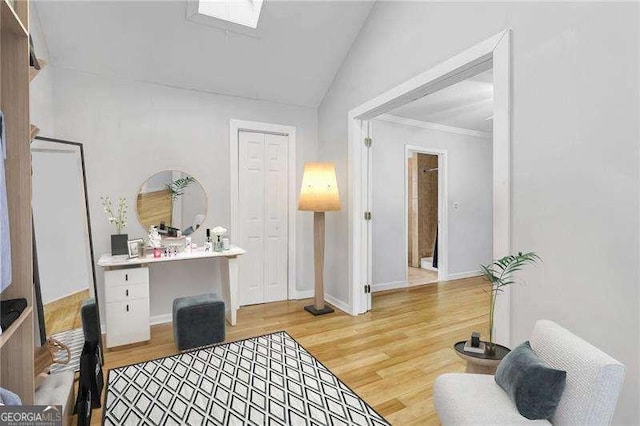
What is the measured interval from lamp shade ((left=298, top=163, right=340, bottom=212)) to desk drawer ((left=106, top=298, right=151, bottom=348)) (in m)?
1.76

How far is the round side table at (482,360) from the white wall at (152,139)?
8.99 ft

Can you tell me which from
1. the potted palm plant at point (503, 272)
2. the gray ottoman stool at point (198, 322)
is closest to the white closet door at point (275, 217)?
the gray ottoman stool at point (198, 322)

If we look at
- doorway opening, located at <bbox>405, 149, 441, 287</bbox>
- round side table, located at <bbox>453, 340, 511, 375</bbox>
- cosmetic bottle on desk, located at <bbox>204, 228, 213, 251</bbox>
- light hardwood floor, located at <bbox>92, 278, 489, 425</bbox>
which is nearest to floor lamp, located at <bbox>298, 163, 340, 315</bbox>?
light hardwood floor, located at <bbox>92, 278, 489, 425</bbox>

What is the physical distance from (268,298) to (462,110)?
3558mm

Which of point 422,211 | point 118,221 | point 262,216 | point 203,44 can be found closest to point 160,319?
point 118,221

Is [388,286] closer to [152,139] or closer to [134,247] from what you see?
[134,247]

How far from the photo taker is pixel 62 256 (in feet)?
7.66

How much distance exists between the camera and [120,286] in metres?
2.80

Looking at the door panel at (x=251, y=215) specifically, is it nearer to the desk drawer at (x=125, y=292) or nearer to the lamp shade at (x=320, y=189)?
the lamp shade at (x=320, y=189)

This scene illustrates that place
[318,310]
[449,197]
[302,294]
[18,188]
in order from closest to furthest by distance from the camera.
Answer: [18,188], [318,310], [302,294], [449,197]

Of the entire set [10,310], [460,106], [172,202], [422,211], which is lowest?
[10,310]

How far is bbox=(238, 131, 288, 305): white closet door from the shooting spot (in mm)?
3879

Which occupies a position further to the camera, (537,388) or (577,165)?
(577,165)

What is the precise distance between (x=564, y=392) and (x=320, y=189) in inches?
103
